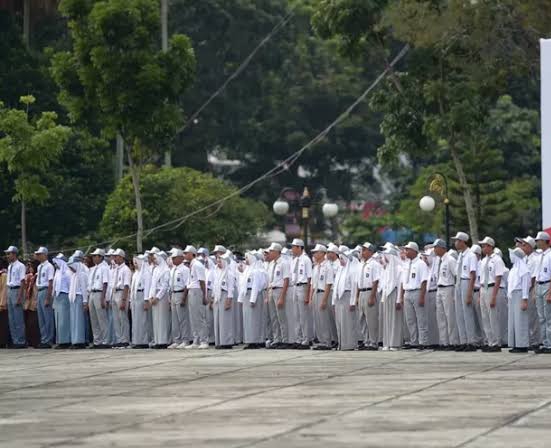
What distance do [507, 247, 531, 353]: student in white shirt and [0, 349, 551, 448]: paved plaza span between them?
467 mm

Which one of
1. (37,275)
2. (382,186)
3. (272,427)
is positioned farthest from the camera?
(382,186)

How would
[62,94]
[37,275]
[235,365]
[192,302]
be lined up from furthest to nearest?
1. [62,94]
2. [37,275]
3. [192,302]
4. [235,365]

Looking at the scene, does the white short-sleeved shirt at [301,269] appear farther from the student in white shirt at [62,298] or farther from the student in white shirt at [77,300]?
the student in white shirt at [62,298]

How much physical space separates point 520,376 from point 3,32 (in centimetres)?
3365

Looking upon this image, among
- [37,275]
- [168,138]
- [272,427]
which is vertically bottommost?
[272,427]

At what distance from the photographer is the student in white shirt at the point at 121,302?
105ft

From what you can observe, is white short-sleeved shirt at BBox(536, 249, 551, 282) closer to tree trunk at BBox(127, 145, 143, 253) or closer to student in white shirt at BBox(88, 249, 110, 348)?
student in white shirt at BBox(88, 249, 110, 348)

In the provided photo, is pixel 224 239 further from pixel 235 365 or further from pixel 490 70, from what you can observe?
pixel 235 365

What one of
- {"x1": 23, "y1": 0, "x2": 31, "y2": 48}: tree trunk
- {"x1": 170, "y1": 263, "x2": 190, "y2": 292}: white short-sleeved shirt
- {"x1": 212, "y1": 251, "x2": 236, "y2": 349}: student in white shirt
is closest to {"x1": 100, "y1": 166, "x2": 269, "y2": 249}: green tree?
{"x1": 23, "y1": 0, "x2": 31, "y2": 48}: tree trunk

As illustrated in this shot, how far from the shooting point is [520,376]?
21062mm

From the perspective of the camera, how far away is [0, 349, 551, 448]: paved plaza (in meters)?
14.9

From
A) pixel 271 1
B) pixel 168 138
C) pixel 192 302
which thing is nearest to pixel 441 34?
pixel 168 138

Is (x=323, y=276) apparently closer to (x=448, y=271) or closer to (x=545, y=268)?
(x=448, y=271)

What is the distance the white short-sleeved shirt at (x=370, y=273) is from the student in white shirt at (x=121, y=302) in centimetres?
562
